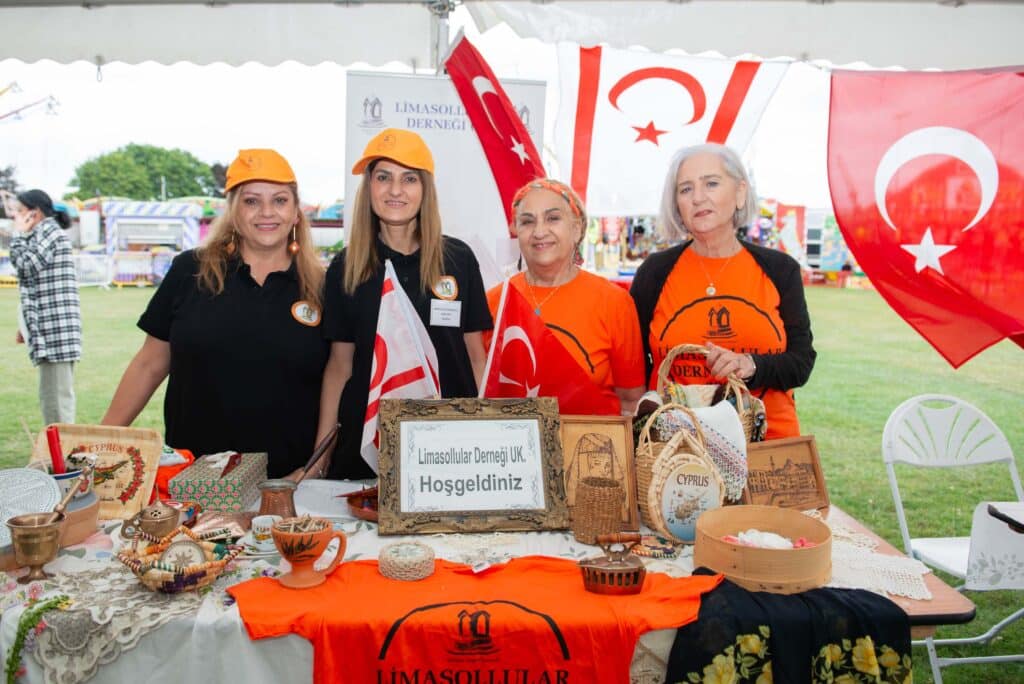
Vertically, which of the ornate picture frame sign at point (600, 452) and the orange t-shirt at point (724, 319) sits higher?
the orange t-shirt at point (724, 319)

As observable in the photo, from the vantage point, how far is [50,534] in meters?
1.58

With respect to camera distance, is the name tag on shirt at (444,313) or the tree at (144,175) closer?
the name tag on shirt at (444,313)

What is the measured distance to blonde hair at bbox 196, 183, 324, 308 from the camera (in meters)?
2.45

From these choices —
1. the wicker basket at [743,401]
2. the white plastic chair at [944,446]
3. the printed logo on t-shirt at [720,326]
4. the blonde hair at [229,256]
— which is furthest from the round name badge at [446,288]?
the white plastic chair at [944,446]

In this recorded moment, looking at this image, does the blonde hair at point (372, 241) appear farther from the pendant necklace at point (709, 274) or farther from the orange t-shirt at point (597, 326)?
the pendant necklace at point (709, 274)

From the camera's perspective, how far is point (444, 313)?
2.44m

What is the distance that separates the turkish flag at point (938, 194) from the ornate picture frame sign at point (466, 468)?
59.5 inches

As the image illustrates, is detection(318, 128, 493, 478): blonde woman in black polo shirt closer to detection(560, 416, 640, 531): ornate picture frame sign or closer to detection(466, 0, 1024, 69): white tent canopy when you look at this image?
detection(560, 416, 640, 531): ornate picture frame sign

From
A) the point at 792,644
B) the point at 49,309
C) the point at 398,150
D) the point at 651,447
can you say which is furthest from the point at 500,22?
the point at 49,309

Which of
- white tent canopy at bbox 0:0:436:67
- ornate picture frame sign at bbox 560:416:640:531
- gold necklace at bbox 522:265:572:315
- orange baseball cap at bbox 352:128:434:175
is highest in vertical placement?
white tent canopy at bbox 0:0:436:67

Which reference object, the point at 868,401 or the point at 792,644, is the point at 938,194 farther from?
the point at 868,401

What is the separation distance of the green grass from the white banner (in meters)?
2.76

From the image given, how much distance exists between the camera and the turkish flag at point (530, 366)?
2.23 m

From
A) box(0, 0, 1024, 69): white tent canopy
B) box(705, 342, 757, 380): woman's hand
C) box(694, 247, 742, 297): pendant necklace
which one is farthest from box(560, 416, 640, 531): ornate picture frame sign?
box(0, 0, 1024, 69): white tent canopy
